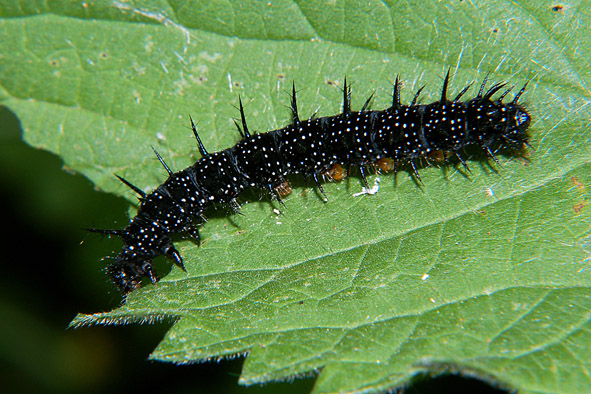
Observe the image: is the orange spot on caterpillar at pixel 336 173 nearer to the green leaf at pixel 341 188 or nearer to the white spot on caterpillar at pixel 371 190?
the green leaf at pixel 341 188

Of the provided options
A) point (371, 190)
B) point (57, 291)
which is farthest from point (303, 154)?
point (57, 291)

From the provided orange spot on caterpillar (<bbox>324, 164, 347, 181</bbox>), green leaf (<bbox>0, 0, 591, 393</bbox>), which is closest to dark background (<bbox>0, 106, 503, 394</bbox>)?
green leaf (<bbox>0, 0, 591, 393</bbox>)

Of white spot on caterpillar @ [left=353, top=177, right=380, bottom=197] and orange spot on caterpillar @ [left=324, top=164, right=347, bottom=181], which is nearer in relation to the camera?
white spot on caterpillar @ [left=353, top=177, right=380, bottom=197]

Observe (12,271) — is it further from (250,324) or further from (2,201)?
(250,324)

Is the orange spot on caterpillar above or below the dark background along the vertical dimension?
above

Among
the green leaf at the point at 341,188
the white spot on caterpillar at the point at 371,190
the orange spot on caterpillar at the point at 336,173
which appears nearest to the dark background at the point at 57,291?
the green leaf at the point at 341,188

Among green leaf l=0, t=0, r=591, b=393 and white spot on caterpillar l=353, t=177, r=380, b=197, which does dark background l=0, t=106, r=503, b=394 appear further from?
white spot on caterpillar l=353, t=177, r=380, b=197
